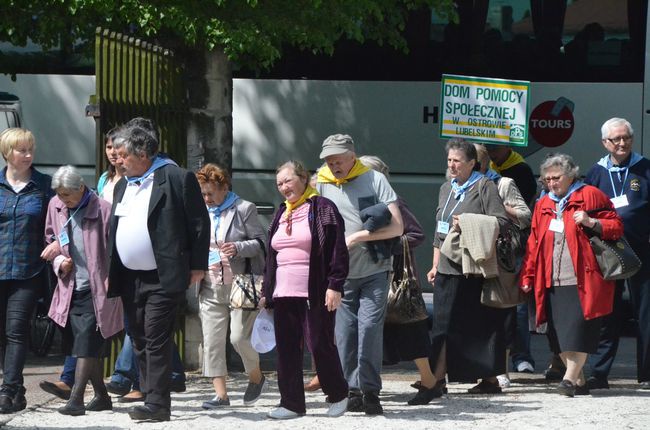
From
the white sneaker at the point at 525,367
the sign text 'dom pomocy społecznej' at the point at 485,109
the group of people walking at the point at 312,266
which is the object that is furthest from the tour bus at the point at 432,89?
the group of people walking at the point at 312,266

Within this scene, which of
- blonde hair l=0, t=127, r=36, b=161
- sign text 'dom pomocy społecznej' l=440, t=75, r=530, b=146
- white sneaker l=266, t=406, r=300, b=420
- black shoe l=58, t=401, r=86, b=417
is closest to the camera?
white sneaker l=266, t=406, r=300, b=420

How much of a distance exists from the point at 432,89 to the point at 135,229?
572 cm

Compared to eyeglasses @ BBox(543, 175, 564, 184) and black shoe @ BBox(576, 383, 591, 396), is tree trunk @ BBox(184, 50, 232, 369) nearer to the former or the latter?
eyeglasses @ BBox(543, 175, 564, 184)

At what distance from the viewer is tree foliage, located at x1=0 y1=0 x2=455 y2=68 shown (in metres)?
9.53

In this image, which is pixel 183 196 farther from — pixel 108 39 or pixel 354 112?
pixel 354 112

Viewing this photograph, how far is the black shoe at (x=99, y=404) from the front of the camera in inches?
329

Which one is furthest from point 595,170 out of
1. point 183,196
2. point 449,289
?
point 183,196

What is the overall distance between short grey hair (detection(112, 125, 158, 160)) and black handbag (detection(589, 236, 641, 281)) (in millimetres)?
2893

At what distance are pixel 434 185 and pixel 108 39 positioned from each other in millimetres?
4667

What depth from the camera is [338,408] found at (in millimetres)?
8094

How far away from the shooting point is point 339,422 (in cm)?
796

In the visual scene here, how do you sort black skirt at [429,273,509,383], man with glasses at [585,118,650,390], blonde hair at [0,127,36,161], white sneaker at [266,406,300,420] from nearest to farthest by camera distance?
white sneaker at [266,406,300,420]
blonde hair at [0,127,36,161]
black skirt at [429,273,509,383]
man with glasses at [585,118,650,390]

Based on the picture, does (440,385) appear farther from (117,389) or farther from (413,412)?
(117,389)

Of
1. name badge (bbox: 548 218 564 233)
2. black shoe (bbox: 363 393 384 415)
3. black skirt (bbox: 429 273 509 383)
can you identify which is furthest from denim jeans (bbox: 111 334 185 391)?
name badge (bbox: 548 218 564 233)
